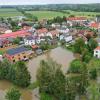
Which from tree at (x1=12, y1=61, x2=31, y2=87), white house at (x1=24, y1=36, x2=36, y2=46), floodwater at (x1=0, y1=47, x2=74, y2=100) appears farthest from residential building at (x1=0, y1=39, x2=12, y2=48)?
tree at (x1=12, y1=61, x2=31, y2=87)

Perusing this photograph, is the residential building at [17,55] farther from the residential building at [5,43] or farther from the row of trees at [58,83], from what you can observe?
the row of trees at [58,83]

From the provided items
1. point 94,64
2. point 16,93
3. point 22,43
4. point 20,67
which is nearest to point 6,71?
point 20,67

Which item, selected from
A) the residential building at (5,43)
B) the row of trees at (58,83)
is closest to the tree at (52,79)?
the row of trees at (58,83)

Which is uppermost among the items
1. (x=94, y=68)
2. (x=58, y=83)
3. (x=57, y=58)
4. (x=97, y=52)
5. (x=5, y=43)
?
(x=58, y=83)

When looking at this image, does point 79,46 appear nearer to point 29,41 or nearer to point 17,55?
point 17,55

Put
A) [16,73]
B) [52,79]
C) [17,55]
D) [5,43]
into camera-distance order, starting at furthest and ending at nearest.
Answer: [5,43]
[17,55]
[16,73]
[52,79]

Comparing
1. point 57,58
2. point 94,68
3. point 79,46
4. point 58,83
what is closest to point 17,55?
point 57,58
